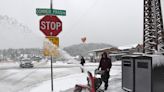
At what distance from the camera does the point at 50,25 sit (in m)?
14.0

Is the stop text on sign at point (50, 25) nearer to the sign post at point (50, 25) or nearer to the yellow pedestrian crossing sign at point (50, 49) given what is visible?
the sign post at point (50, 25)

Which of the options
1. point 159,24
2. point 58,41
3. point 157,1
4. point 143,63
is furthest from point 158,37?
point 143,63

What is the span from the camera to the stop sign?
546 inches

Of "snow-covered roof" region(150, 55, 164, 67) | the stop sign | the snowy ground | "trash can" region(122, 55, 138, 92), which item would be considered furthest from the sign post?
"snow-covered roof" region(150, 55, 164, 67)

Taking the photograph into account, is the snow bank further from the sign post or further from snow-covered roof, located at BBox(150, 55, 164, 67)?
snow-covered roof, located at BBox(150, 55, 164, 67)

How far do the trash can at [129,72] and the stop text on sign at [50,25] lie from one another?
2912mm

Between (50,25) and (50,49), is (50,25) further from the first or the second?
(50,49)

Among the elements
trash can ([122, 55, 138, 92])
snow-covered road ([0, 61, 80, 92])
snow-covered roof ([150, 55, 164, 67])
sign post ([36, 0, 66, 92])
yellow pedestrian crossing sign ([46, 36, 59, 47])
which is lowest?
snow-covered road ([0, 61, 80, 92])

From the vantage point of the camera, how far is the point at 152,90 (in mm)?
10336

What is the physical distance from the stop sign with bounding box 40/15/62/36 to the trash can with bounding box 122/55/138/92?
2.88 meters

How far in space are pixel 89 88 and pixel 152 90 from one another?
1.84 metres

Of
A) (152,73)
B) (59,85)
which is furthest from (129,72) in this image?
(59,85)

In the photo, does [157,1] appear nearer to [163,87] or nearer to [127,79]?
[127,79]

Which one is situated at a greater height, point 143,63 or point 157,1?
point 157,1
